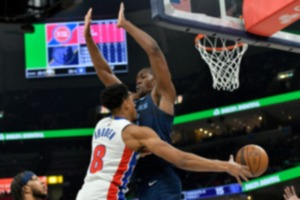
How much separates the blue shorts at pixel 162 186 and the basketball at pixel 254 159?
1.64 feet

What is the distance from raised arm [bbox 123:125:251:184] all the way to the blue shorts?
498mm

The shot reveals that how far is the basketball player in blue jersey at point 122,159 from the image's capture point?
3.25 meters

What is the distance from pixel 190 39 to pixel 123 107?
476 inches

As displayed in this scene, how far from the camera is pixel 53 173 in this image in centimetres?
1479

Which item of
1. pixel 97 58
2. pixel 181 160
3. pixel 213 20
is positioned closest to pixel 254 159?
pixel 181 160

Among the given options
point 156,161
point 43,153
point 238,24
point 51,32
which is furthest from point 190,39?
point 156,161

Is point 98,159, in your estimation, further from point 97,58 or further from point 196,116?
point 196,116

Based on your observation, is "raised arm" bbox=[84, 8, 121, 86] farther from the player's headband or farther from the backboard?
the player's headband

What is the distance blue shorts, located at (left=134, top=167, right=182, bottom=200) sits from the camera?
376 cm

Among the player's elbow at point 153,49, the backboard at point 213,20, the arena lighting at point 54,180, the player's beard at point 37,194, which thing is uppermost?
the backboard at point 213,20

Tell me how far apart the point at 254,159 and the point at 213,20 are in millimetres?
2147

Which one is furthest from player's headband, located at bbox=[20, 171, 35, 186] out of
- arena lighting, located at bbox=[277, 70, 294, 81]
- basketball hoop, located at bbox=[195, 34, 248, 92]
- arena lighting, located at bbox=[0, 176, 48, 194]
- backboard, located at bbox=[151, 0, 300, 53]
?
arena lighting, located at bbox=[277, 70, 294, 81]

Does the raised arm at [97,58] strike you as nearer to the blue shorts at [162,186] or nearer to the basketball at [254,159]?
the blue shorts at [162,186]

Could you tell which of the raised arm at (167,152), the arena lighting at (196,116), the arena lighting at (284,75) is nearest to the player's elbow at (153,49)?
the raised arm at (167,152)
